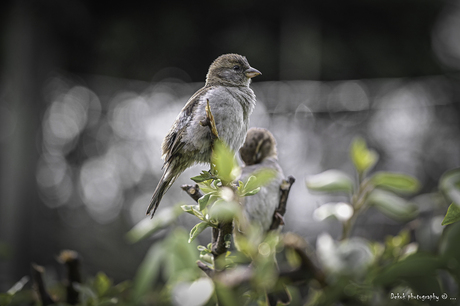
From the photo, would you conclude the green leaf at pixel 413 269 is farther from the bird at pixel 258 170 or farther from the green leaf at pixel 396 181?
the bird at pixel 258 170

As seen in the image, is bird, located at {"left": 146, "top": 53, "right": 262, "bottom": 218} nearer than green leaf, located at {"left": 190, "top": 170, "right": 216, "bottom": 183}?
No

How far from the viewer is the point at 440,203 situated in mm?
928

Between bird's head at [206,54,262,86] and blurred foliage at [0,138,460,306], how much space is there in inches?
13.2

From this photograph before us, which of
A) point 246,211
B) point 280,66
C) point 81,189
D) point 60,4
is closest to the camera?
point 246,211

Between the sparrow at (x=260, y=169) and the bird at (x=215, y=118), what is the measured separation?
0.30m

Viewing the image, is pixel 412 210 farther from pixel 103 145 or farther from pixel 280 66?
pixel 103 145

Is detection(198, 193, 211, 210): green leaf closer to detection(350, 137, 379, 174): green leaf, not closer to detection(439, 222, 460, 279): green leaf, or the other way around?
detection(439, 222, 460, 279): green leaf

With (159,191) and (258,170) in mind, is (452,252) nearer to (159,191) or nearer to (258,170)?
(159,191)

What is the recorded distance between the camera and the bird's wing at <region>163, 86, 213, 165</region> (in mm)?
858

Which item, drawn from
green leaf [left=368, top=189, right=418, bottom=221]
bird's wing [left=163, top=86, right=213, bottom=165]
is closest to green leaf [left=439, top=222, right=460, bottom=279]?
green leaf [left=368, top=189, right=418, bottom=221]

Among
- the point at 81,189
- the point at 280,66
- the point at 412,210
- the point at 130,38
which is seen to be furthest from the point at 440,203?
the point at 81,189

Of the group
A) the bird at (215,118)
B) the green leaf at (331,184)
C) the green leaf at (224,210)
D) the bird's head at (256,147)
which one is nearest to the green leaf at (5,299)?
the bird at (215,118)

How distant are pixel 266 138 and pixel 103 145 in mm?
2175

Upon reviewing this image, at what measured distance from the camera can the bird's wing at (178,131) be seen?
2.82 feet
